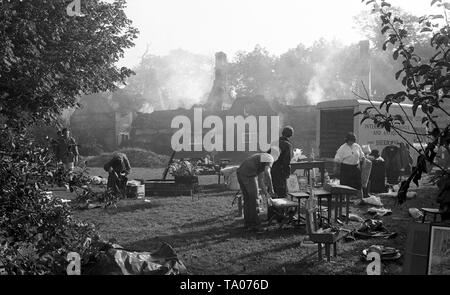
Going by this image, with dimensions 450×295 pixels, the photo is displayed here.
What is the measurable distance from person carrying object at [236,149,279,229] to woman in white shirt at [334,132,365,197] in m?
3.39

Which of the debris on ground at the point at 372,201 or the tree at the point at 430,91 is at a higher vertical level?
the tree at the point at 430,91

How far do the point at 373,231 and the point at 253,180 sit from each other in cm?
233

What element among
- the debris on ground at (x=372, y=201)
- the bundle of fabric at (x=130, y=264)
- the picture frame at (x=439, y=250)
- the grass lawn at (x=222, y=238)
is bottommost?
the grass lawn at (x=222, y=238)

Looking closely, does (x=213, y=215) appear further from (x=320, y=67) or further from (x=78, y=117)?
(x=320, y=67)

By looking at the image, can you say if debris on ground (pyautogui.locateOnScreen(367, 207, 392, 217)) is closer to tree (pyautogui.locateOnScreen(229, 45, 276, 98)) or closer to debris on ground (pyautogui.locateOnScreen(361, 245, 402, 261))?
debris on ground (pyautogui.locateOnScreen(361, 245, 402, 261))

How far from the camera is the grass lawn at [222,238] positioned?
20.2ft

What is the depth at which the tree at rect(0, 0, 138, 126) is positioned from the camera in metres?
5.06

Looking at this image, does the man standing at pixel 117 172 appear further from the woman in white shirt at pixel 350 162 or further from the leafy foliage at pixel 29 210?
the leafy foliage at pixel 29 210

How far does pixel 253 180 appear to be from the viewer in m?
8.24

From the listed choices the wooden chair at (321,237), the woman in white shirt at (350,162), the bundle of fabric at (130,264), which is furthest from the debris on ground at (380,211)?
the bundle of fabric at (130,264)

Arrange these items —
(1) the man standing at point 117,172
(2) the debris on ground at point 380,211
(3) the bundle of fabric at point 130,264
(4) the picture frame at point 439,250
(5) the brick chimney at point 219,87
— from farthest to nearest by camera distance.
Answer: (5) the brick chimney at point 219,87 → (1) the man standing at point 117,172 → (2) the debris on ground at point 380,211 → (3) the bundle of fabric at point 130,264 → (4) the picture frame at point 439,250

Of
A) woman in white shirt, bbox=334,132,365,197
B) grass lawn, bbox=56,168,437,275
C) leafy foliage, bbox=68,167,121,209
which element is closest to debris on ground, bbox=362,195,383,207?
grass lawn, bbox=56,168,437,275

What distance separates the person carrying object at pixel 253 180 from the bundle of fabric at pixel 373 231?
1745 millimetres
